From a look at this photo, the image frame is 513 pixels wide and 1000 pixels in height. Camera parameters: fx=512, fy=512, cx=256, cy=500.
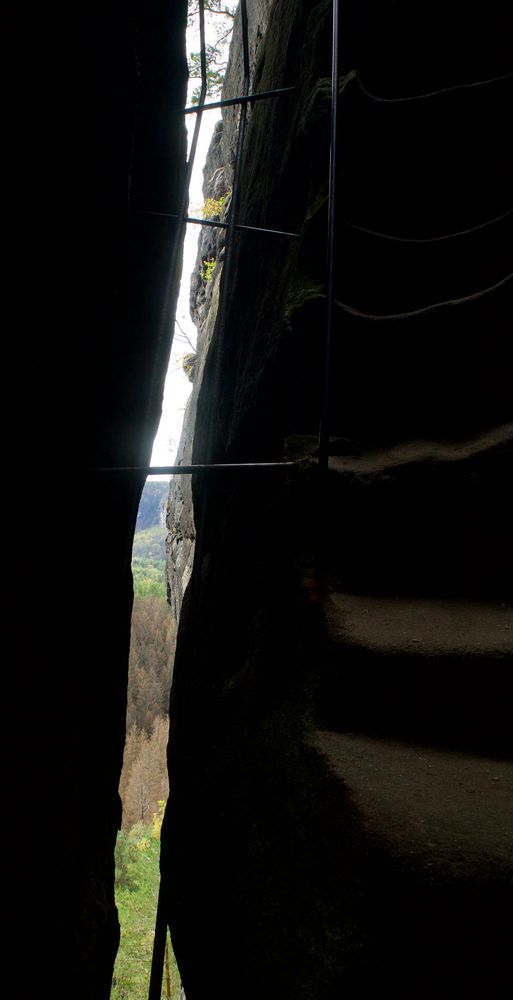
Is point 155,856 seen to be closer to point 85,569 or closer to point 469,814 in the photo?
point 85,569

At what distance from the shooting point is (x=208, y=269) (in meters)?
11.6

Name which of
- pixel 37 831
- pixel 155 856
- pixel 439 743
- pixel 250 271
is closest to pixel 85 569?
pixel 37 831

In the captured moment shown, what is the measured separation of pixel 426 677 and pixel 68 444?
1.60 metres

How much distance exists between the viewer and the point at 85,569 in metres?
2.50

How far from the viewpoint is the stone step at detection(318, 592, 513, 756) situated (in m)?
1.34

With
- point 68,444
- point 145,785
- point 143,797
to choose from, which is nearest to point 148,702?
point 145,785

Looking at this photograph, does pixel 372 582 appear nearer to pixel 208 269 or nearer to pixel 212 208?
pixel 212 208

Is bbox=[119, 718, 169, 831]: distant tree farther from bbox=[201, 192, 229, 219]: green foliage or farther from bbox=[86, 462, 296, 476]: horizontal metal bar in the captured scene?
bbox=[86, 462, 296, 476]: horizontal metal bar

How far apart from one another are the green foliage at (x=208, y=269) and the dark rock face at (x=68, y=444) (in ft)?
27.0

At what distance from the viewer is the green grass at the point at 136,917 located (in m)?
11.3

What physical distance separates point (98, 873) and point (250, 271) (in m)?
3.96

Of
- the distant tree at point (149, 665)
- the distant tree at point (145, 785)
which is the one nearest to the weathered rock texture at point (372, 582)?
the distant tree at point (145, 785)

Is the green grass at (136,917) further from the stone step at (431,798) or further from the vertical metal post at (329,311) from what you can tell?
the vertical metal post at (329,311)

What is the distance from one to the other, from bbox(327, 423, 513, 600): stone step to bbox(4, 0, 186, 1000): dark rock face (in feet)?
2.94
